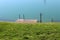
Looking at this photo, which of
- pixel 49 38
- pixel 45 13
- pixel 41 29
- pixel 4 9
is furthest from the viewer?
pixel 4 9

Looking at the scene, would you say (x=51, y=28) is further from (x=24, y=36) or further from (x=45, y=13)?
(x=45, y=13)

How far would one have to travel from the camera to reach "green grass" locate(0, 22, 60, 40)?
94.2 inches

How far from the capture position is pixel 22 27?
2.78 m

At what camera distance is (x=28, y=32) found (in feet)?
8.41

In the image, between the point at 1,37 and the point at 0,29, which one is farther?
the point at 0,29

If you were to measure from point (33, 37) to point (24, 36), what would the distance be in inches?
6.2

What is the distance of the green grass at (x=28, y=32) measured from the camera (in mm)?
2393

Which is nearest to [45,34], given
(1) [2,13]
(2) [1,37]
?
(2) [1,37]

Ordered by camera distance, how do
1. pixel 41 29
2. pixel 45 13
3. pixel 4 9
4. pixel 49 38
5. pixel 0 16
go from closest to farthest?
pixel 49 38 < pixel 41 29 < pixel 0 16 < pixel 45 13 < pixel 4 9

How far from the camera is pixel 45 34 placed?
98.0 inches

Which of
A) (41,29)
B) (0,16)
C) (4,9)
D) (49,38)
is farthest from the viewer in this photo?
(4,9)

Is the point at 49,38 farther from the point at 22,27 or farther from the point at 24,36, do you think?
the point at 22,27

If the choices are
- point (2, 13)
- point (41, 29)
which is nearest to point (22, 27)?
point (41, 29)

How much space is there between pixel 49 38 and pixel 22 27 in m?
0.64
